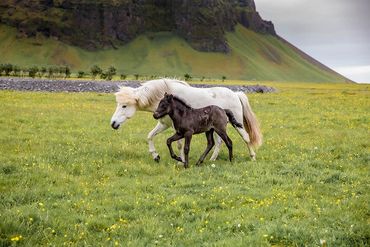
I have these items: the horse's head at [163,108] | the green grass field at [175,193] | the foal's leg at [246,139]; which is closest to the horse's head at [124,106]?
the green grass field at [175,193]

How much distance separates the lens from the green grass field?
8.45m

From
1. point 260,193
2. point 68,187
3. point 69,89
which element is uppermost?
point 260,193

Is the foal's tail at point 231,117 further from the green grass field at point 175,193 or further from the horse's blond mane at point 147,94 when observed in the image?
the horse's blond mane at point 147,94

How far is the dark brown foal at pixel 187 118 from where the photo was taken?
46.8 ft

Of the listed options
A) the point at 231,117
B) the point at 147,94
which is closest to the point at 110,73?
the point at 147,94

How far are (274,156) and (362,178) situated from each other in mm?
3962

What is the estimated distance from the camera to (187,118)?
47.3 ft

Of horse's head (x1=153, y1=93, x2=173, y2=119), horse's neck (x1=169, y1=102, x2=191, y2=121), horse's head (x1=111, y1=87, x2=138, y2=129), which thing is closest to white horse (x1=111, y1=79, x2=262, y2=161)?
horse's head (x1=111, y1=87, x2=138, y2=129)

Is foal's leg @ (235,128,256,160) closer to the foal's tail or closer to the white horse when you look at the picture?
the white horse

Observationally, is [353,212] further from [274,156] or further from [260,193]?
[274,156]

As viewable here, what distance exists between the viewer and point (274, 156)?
53.3 feet

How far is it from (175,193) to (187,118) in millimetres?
3784

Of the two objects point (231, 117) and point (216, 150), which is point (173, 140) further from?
point (231, 117)

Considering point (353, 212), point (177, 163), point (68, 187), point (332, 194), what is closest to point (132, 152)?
point (177, 163)
